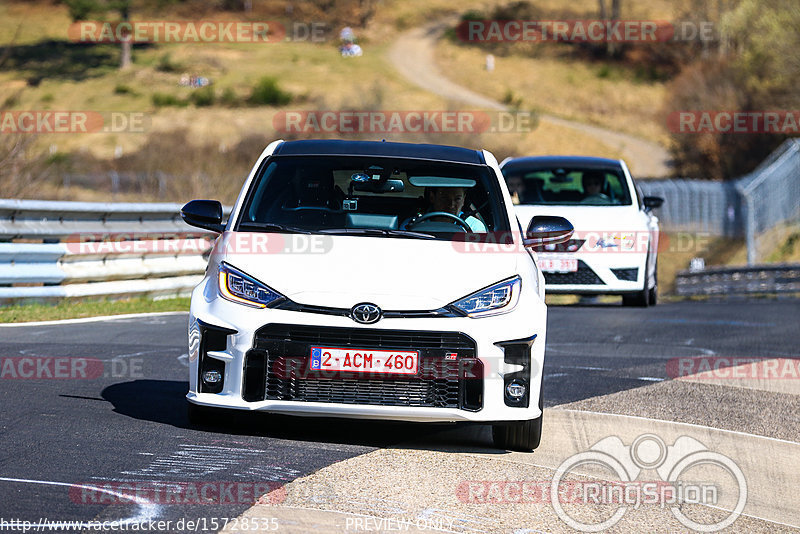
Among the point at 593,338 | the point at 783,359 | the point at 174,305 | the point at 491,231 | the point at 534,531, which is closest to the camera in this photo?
the point at 534,531

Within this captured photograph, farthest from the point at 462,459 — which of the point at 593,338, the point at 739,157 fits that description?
the point at 739,157

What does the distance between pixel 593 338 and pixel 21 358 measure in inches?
228

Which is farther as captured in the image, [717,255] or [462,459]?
[717,255]

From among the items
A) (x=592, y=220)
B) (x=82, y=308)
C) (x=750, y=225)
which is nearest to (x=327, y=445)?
(x=82, y=308)

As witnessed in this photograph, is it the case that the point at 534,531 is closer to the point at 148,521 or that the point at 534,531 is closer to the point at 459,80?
the point at 148,521

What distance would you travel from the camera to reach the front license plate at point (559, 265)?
48.7 feet

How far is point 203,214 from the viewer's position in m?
7.21

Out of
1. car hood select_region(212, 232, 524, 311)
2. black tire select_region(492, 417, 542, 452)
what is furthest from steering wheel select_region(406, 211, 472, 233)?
black tire select_region(492, 417, 542, 452)

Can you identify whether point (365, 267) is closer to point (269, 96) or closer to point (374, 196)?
point (374, 196)

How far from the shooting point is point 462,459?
6328 millimetres

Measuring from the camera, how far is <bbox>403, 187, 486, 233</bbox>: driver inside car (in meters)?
7.32

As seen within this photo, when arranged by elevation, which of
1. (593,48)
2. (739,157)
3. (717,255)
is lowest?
(717,255)

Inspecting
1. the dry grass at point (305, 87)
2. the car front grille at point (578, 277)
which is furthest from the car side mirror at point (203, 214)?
the dry grass at point (305, 87)

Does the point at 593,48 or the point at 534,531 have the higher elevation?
the point at 593,48
